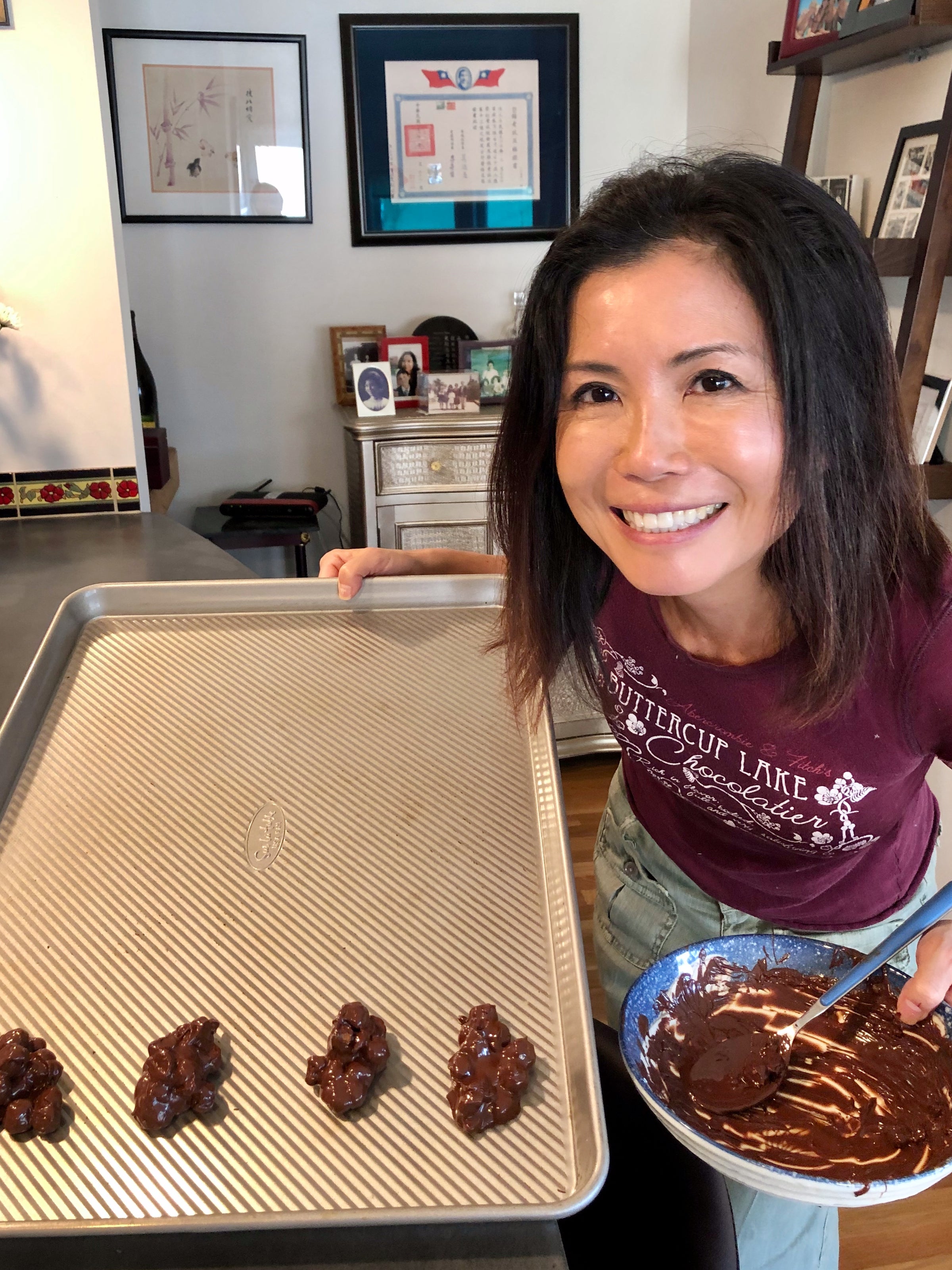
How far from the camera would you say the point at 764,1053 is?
2.65 ft

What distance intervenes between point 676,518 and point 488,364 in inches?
88.4

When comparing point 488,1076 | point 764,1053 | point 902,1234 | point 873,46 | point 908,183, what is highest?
point 873,46

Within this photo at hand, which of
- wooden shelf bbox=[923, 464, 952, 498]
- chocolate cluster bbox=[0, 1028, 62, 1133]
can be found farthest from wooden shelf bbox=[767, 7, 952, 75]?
chocolate cluster bbox=[0, 1028, 62, 1133]

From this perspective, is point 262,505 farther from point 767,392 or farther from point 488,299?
point 767,392

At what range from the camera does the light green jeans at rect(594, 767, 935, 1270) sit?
1.00m

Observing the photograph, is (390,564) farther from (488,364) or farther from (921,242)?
(488,364)

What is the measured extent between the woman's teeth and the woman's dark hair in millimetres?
61

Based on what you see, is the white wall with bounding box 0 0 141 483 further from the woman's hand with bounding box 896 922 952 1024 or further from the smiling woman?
the woman's hand with bounding box 896 922 952 1024

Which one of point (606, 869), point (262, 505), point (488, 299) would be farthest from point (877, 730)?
point (488, 299)

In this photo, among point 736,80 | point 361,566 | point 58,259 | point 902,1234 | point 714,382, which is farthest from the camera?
point 736,80

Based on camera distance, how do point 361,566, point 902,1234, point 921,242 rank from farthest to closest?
1. point 921,242
2. point 902,1234
3. point 361,566

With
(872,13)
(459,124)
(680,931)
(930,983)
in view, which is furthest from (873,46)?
(930,983)

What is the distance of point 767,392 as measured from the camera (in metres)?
0.75

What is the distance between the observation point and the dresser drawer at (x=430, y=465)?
2.72m
